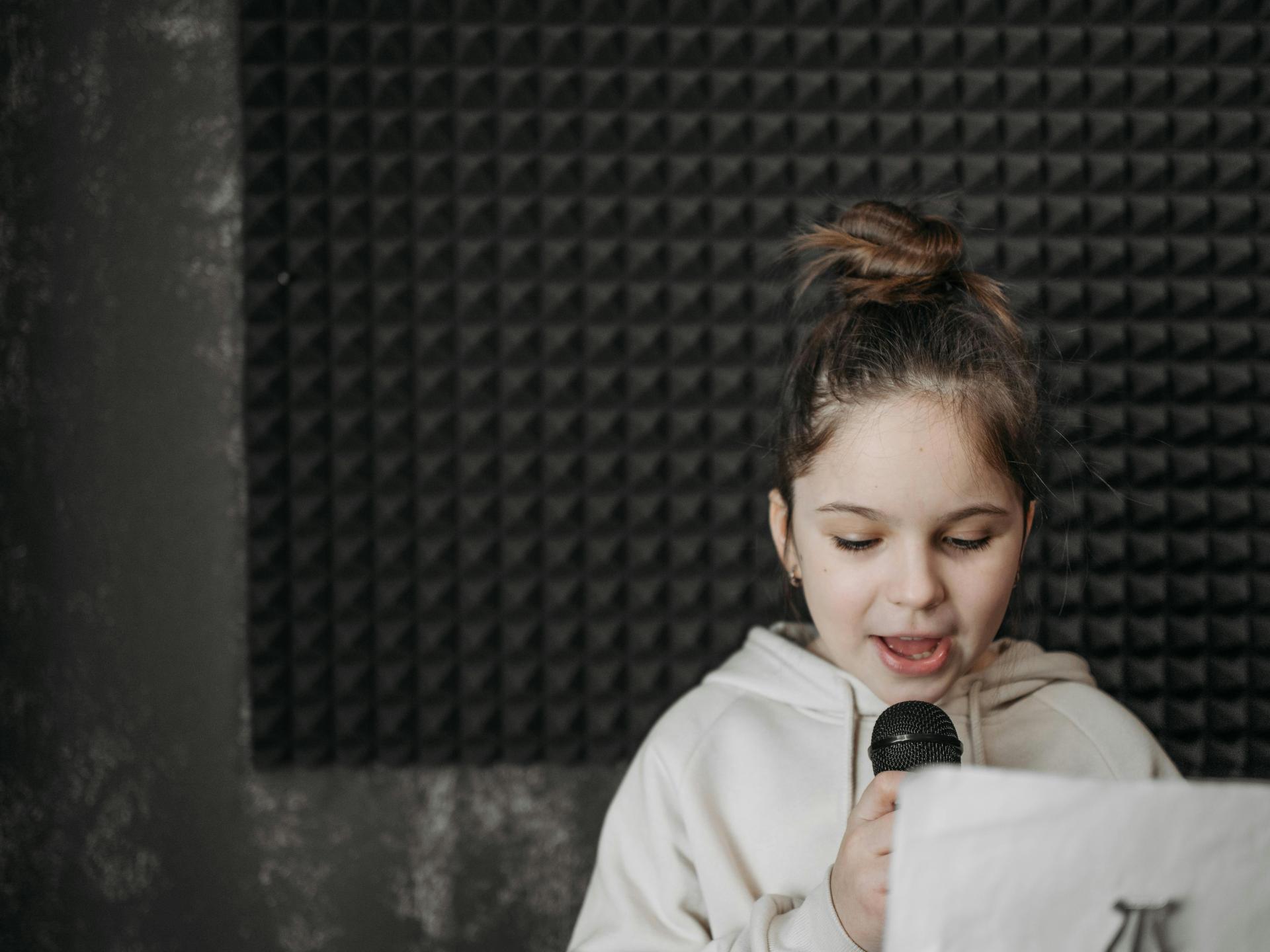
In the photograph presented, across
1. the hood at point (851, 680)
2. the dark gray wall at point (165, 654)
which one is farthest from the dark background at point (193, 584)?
the hood at point (851, 680)

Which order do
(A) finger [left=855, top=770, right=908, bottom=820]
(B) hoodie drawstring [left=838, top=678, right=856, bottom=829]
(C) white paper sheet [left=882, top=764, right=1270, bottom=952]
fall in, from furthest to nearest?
(B) hoodie drawstring [left=838, top=678, right=856, bottom=829] < (A) finger [left=855, top=770, right=908, bottom=820] < (C) white paper sheet [left=882, top=764, right=1270, bottom=952]

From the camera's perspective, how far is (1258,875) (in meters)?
0.42

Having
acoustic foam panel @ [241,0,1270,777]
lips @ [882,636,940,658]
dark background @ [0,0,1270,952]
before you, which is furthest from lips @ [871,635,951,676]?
dark background @ [0,0,1270,952]

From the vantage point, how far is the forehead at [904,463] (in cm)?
66

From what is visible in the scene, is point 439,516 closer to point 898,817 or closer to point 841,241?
point 841,241

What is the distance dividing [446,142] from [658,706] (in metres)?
0.88

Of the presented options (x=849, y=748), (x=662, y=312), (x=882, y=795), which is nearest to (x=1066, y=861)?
(x=882, y=795)

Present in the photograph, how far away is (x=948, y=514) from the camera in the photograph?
2.18ft

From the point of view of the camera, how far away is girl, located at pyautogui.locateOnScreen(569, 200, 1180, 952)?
2.20 feet

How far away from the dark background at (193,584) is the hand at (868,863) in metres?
0.81

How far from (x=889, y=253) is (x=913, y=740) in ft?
1.33

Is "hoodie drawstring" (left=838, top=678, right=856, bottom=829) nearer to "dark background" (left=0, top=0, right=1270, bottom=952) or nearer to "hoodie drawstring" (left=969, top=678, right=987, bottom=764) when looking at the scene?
"hoodie drawstring" (left=969, top=678, right=987, bottom=764)

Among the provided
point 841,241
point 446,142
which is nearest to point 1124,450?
point 841,241

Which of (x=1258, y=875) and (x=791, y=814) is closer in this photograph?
(x=1258, y=875)
